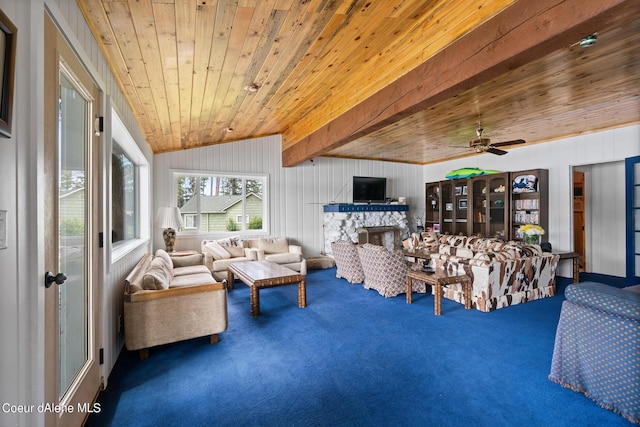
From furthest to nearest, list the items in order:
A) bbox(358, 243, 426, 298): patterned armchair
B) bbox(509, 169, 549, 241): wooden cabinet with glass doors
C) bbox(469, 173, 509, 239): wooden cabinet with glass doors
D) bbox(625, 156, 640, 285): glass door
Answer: bbox(469, 173, 509, 239): wooden cabinet with glass doors
bbox(509, 169, 549, 241): wooden cabinet with glass doors
bbox(625, 156, 640, 285): glass door
bbox(358, 243, 426, 298): patterned armchair

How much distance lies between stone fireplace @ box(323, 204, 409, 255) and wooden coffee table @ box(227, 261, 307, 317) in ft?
8.92

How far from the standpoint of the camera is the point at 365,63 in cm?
328

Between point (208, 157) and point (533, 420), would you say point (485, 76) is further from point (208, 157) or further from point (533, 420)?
point (208, 157)

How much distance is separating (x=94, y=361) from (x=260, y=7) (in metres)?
2.54

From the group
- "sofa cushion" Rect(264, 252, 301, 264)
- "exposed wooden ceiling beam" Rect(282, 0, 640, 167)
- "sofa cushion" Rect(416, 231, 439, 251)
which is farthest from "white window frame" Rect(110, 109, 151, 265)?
"sofa cushion" Rect(416, 231, 439, 251)

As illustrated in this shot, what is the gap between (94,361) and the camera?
2033mm

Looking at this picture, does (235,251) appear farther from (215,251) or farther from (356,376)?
(356,376)

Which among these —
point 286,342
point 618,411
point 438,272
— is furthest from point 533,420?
point 438,272

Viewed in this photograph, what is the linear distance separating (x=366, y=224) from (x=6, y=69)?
6.84 metres

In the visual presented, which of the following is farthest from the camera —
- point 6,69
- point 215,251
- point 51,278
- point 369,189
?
point 369,189

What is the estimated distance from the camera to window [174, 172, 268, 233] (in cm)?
613

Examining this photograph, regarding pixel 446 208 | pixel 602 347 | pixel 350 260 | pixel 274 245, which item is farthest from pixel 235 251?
pixel 446 208

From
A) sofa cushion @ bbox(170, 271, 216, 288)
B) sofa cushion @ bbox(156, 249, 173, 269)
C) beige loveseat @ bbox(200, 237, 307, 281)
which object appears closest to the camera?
sofa cushion @ bbox(170, 271, 216, 288)

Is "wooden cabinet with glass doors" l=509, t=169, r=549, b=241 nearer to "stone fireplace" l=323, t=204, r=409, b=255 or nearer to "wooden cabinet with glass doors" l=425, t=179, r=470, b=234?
"wooden cabinet with glass doors" l=425, t=179, r=470, b=234
